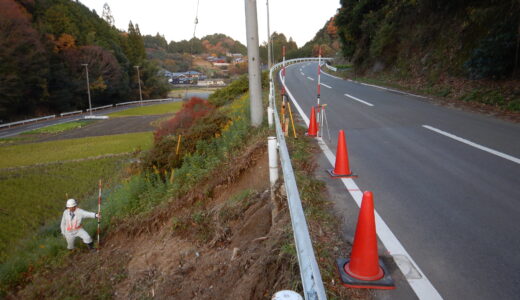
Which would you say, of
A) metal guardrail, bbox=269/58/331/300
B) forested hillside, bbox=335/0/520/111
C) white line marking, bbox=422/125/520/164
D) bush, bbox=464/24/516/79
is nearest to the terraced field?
metal guardrail, bbox=269/58/331/300

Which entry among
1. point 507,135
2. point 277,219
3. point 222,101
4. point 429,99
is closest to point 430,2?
point 429,99

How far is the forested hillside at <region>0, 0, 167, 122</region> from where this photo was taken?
47.9 m

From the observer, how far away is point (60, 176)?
19.1 metres

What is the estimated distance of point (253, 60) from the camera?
370 inches

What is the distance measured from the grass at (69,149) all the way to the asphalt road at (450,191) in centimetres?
1991

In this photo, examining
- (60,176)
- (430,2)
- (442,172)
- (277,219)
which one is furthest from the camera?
(430,2)

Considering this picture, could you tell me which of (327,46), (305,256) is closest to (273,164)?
(305,256)

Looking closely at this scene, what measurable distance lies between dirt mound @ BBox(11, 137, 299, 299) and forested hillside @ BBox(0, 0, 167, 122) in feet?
158

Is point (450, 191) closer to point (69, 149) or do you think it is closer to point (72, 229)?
point (72, 229)

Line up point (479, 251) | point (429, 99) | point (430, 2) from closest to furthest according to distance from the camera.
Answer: point (479, 251), point (429, 99), point (430, 2)

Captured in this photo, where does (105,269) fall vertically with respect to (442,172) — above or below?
below

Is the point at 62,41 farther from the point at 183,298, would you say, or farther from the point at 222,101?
the point at 183,298

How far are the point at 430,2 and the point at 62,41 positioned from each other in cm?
6028

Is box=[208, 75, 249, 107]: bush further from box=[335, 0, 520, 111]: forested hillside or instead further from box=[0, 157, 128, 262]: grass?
box=[335, 0, 520, 111]: forested hillside
